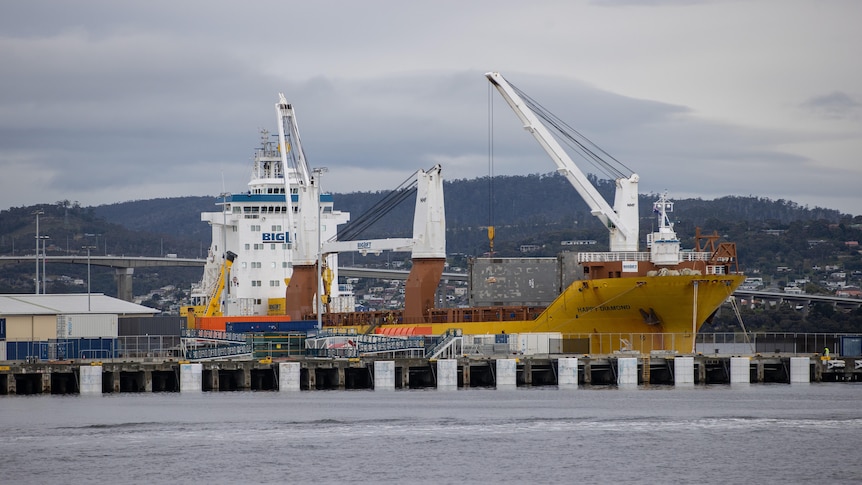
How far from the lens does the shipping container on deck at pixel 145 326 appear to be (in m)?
82.3

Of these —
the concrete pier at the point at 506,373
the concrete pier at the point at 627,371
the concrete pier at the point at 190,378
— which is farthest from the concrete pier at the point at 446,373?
the concrete pier at the point at 190,378

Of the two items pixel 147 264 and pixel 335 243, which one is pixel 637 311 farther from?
pixel 147 264

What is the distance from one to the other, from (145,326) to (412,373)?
21.9 metres

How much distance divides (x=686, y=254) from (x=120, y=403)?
30.1m

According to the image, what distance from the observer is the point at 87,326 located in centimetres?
7612

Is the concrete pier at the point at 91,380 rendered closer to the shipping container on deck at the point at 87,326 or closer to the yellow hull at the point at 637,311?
the shipping container on deck at the point at 87,326

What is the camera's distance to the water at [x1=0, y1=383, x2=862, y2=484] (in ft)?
136

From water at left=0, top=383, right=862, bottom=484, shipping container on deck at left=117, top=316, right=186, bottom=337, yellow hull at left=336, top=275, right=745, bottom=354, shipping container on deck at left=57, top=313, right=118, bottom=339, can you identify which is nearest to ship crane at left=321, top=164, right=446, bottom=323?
yellow hull at left=336, top=275, right=745, bottom=354

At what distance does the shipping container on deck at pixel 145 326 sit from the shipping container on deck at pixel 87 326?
3539mm

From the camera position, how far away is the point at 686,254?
243 feet

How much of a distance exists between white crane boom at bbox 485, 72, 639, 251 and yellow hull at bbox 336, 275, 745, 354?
178 inches

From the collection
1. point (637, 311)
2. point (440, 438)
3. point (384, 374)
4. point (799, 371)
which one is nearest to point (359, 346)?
point (384, 374)

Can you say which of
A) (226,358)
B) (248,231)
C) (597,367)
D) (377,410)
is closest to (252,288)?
(248,231)

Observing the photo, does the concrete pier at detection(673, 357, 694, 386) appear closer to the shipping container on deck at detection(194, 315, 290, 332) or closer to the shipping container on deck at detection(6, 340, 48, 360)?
the shipping container on deck at detection(6, 340, 48, 360)
